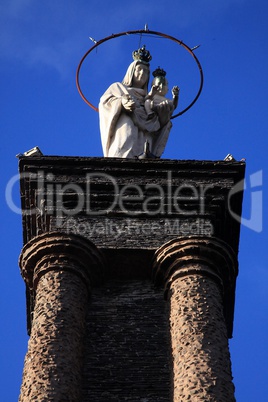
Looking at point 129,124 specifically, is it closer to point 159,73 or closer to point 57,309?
point 159,73

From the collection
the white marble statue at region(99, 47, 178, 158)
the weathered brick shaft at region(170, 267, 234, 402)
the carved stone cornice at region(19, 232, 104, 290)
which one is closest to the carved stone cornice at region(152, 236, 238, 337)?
the weathered brick shaft at region(170, 267, 234, 402)

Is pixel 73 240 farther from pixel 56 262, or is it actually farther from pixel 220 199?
pixel 220 199

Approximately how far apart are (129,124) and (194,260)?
417 centimetres

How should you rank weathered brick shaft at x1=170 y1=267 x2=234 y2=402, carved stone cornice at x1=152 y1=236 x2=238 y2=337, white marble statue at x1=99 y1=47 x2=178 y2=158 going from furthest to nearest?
1. white marble statue at x1=99 y1=47 x2=178 y2=158
2. carved stone cornice at x1=152 y1=236 x2=238 y2=337
3. weathered brick shaft at x1=170 y1=267 x2=234 y2=402

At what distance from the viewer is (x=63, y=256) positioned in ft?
67.7

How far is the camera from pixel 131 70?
993 inches

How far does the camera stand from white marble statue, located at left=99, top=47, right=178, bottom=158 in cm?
2375

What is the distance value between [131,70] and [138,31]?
46.1 inches

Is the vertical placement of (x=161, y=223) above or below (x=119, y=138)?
below

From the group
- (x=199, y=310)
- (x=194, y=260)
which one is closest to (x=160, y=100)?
(x=194, y=260)

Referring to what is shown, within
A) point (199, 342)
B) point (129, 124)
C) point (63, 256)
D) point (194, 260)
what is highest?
point (129, 124)

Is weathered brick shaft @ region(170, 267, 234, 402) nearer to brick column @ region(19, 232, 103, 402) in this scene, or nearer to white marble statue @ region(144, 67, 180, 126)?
brick column @ region(19, 232, 103, 402)

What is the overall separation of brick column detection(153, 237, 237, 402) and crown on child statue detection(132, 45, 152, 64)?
543 cm

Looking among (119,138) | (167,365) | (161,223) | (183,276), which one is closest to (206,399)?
(167,365)
